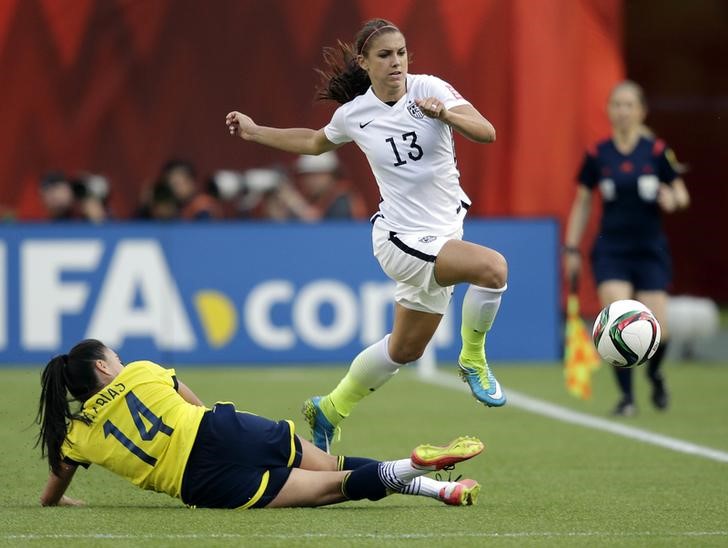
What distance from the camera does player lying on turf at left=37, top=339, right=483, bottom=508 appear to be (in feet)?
21.2

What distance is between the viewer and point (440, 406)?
11.7m

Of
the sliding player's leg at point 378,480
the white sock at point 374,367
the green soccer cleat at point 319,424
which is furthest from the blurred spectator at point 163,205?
the sliding player's leg at point 378,480

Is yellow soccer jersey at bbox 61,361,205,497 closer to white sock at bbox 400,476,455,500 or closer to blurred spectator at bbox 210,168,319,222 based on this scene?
white sock at bbox 400,476,455,500

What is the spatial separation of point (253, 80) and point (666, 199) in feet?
32.8

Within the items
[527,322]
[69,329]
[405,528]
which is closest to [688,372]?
[527,322]

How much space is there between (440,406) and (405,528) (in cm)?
550

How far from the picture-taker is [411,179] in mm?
7438

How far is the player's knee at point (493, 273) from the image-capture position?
23.8 feet

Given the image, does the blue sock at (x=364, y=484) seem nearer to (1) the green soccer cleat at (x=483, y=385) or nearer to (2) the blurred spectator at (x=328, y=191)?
(1) the green soccer cleat at (x=483, y=385)

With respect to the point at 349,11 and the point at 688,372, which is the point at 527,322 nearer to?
the point at 688,372

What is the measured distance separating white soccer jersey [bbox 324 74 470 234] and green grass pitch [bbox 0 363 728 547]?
1.42 m

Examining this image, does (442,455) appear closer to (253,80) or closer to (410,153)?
(410,153)

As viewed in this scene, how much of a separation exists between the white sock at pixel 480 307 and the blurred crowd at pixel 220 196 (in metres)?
7.82

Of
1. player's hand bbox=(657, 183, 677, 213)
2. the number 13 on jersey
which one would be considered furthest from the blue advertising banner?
the number 13 on jersey
